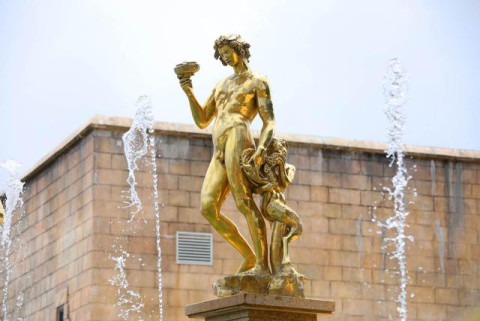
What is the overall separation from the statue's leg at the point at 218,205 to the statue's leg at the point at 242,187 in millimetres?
105

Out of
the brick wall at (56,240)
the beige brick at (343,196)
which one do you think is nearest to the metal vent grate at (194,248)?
the brick wall at (56,240)

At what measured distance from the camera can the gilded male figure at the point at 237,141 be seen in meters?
13.4

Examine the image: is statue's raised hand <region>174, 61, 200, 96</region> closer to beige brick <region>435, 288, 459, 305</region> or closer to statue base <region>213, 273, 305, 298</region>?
statue base <region>213, 273, 305, 298</region>

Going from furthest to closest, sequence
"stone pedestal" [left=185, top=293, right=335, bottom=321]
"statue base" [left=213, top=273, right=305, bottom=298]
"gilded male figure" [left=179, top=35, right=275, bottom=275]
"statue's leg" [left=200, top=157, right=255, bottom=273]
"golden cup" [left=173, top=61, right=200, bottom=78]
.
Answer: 1. "golden cup" [left=173, top=61, right=200, bottom=78]
2. "statue's leg" [left=200, top=157, right=255, bottom=273]
3. "gilded male figure" [left=179, top=35, right=275, bottom=275]
4. "statue base" [left=213, top=273, right=305, bottom=298]
5. "stone pedestal" [left=185, top=293, right=335, bottom=321]

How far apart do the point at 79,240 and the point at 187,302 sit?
1.67 m

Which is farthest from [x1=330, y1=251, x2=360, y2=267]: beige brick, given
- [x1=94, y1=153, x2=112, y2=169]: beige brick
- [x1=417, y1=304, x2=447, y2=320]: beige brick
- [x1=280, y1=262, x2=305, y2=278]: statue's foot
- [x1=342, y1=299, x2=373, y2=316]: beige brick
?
A: [x1=280, y1=262, x2=305, y2=278]: statue's foot

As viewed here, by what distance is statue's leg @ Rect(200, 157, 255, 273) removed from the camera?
13.5 metres

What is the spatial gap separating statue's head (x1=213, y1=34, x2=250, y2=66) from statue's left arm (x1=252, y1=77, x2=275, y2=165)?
0.89ft

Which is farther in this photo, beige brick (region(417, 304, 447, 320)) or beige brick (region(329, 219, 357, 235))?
beige brick (region(417, 304, 447, 320))

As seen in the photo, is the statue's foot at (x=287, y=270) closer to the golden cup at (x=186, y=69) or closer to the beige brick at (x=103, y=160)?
the golden cup at (x=186, y=69)

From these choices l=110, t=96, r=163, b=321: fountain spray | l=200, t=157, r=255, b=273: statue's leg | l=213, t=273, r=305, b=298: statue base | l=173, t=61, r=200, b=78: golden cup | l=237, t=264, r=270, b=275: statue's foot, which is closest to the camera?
l=213, t=273, r=305, b=298: statue base

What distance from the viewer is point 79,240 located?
2105 cm

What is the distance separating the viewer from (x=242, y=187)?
13.4 metres

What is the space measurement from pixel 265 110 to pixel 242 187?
71cm
